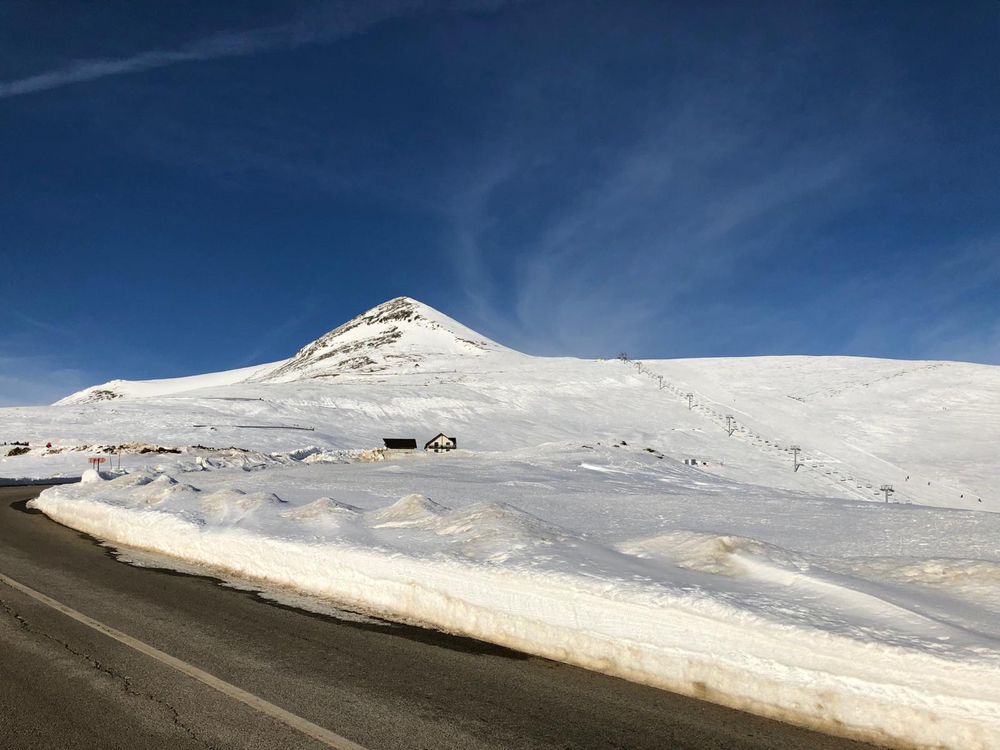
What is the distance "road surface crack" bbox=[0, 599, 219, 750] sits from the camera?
15.0 feet

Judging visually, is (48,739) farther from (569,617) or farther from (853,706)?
(853,706)

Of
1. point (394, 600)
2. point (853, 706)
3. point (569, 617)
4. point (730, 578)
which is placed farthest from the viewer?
point (394, 600)

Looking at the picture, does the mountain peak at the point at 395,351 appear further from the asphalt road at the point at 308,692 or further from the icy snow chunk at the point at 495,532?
the asphalt road at the point at 308,692

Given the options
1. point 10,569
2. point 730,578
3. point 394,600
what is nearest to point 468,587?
point 394,600

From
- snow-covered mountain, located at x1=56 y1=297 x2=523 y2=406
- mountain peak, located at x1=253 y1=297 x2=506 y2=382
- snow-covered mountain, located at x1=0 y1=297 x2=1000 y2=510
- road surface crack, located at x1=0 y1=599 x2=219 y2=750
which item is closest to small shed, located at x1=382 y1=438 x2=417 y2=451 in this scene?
snow-covered mountain, located at x1=0 y1=297 x2=1000 y2=510

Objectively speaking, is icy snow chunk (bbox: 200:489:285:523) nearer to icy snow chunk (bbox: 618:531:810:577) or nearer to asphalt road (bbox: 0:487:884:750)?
asphalt road (bbox: 0:487:884:750)

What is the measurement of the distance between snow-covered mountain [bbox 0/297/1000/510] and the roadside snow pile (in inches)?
1245

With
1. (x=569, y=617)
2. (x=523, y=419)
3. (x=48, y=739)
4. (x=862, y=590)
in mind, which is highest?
(x=523, y=419)

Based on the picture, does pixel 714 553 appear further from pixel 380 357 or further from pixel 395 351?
pixel 395 351

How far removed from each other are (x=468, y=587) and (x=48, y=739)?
4055 mm

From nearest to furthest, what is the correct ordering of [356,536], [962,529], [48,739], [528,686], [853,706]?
[48,739] → [853,706] → [528,686] → [356,536] → [962,529]

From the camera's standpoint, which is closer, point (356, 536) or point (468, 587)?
point (468, 587)

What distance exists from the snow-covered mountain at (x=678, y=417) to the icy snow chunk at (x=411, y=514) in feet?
107

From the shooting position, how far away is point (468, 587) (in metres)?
7.44
